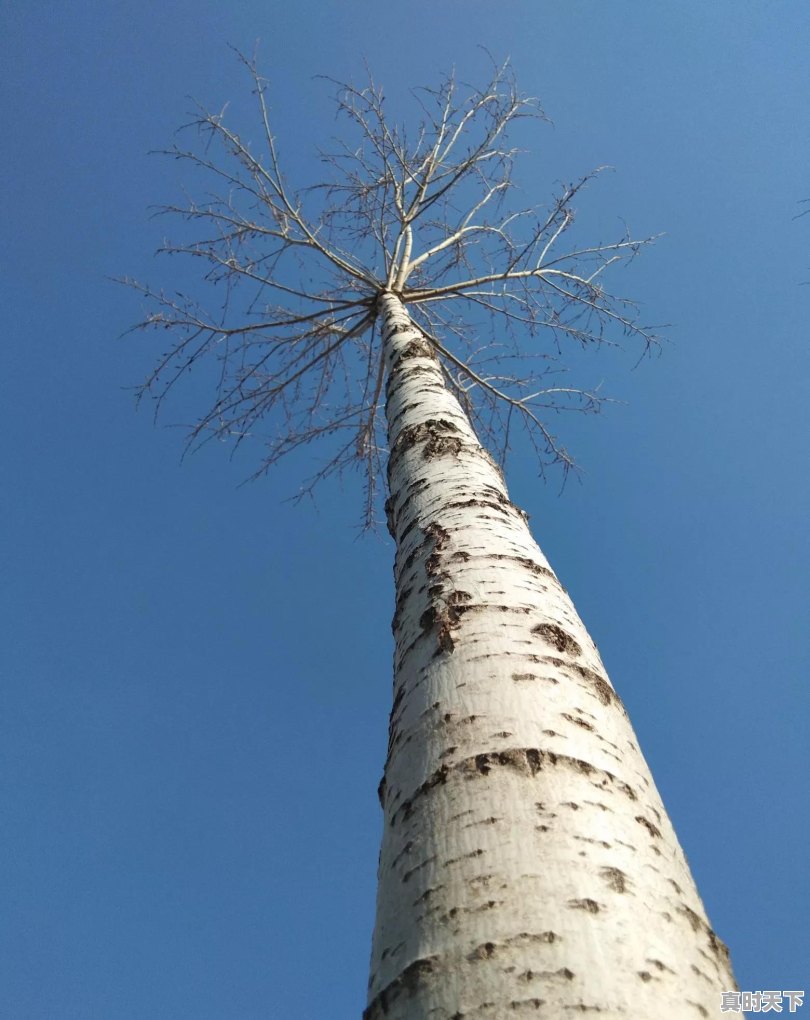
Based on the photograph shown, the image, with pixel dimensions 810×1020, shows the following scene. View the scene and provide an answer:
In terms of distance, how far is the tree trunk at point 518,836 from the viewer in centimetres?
76

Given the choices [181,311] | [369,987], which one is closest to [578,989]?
[369,987]

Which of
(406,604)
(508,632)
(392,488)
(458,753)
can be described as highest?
(392,488)

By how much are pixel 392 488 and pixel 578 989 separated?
6.01 feet

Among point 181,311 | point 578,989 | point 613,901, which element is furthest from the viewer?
point 181,311

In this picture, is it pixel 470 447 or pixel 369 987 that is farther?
pixel 470 447

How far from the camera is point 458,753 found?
1087mm

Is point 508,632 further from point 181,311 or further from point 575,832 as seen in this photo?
point 181,311

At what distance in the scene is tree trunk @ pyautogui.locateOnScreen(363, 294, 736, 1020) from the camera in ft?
2.49

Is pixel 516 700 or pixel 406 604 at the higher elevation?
pixel 406 604

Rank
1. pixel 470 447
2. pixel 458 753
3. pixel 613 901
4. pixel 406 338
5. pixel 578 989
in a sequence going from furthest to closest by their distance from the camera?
pixel 406 338, pixel 470 447, pixel 458 753, pixel 613 901, pixel 578 989

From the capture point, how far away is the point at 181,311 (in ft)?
15.6

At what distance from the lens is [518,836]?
3.01ft

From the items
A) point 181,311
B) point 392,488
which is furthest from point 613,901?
point 181,311

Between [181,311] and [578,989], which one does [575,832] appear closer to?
[578,989]
